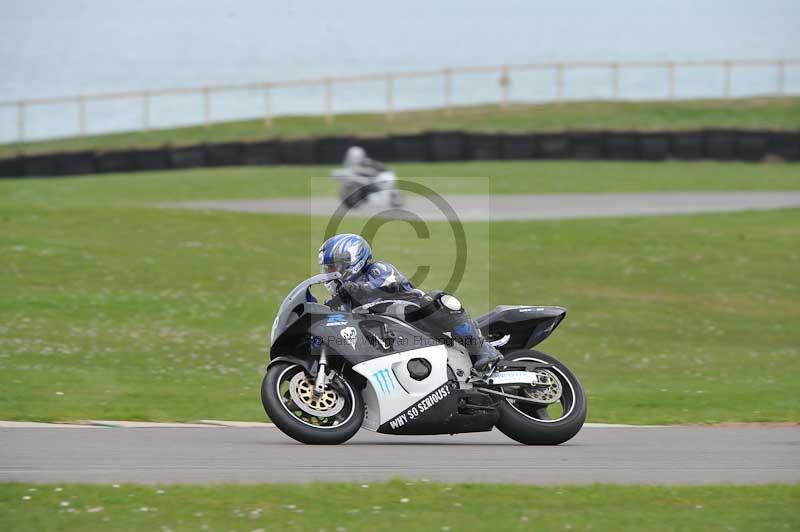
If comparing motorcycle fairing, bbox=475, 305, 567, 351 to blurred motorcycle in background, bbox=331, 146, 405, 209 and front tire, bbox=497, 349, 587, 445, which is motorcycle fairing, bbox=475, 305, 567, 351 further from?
blurred motorcycle in background, bbox=331, 146, 405, 209

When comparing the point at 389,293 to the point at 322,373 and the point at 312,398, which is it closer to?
the point at 322,373

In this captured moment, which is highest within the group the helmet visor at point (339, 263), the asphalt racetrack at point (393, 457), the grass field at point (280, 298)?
the helmet visor at point (339, 263)

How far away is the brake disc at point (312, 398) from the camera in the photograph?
954 centimetres

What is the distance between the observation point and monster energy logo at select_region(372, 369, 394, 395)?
9.61 metres

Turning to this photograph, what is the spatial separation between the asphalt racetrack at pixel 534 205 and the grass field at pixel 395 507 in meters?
20.9

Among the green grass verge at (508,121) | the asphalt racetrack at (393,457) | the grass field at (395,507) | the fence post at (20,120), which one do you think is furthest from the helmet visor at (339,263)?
the fence post at (20,120)

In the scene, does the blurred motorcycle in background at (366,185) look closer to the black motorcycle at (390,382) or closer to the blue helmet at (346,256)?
the blue helmet at (346,256)

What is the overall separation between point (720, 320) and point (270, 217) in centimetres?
1140

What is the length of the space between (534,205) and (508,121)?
1448cm

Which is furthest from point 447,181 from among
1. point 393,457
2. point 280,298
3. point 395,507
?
point 395,507

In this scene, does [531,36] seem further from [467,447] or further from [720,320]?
[467,447]

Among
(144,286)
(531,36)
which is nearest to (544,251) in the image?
(144,286)

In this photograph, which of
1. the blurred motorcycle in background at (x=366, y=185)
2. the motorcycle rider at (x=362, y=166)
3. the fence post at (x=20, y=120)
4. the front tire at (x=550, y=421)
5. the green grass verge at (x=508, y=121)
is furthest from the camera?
the fence post at (x=20, y=120)

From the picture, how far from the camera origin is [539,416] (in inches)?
397
